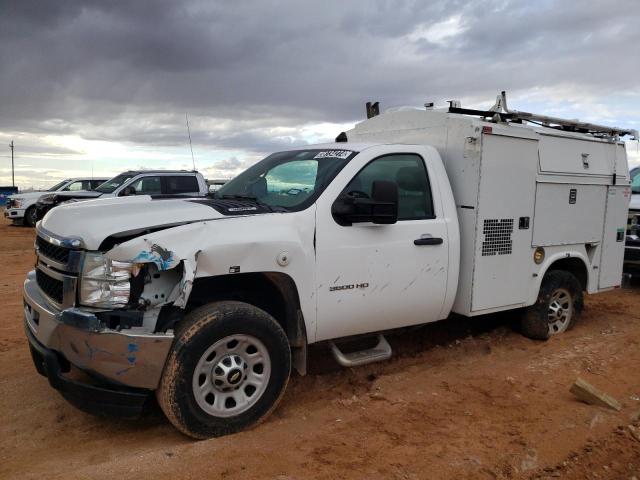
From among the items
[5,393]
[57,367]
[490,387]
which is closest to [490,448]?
[490,387]

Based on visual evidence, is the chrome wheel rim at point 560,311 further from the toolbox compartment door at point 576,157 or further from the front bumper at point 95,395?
the front bumper at point 95,395

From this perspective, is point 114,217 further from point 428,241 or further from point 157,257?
point 428,241

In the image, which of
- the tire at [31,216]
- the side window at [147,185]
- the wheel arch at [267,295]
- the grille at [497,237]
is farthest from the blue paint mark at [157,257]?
the tire at [31,216]

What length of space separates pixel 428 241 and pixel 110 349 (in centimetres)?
259

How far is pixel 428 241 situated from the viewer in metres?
4.64

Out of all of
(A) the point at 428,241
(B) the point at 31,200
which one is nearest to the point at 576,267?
(A) the point at 428,241

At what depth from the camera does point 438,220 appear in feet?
15.8

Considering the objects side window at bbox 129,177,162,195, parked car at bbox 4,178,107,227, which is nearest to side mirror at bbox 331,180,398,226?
side window at bbox 129,177,162,195

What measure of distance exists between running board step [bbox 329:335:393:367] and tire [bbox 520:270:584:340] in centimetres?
210

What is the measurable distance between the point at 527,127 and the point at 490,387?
104 inches

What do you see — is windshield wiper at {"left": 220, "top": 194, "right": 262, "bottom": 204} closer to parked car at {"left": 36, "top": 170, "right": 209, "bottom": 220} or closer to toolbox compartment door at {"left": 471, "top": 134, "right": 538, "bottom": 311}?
toolbox compartment door at {"left": 471, "top": 134, "right": 538, "bottom": 311}

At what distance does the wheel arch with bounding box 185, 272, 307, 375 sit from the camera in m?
3.83

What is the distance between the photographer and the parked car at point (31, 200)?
66.1 ft

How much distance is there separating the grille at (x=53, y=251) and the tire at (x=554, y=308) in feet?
15.1
